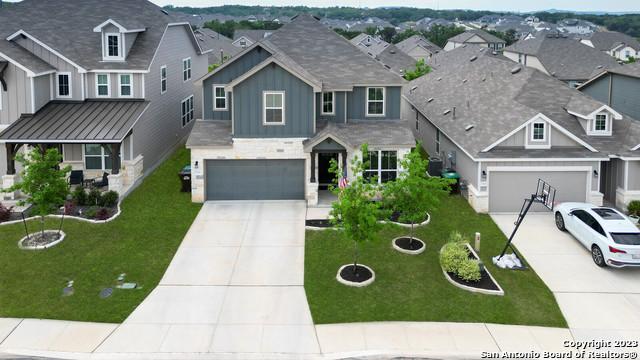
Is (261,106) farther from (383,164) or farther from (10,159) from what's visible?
(10,159)

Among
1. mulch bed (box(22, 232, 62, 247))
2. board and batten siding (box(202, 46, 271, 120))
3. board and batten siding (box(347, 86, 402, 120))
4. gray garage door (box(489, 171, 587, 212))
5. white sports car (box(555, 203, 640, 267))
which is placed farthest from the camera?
board and batten siding (box(347, 86, 402, 120))

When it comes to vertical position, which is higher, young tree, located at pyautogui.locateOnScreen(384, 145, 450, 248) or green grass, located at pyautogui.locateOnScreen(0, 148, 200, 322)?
young tree, located at pyautogui.locateOnScreen(384, 145, 450, 248)

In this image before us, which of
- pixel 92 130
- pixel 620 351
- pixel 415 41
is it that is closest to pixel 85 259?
pixel 92 130

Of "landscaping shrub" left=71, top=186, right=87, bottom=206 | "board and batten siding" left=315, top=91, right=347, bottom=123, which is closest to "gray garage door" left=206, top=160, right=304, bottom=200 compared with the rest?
"board and batten siding" left=315, top=91, right=347, bottom=123

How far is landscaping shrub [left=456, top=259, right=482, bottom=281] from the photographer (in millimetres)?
19859

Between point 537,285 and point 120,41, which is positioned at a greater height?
point 120,41

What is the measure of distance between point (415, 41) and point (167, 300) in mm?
90770

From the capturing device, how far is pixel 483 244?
932 inches

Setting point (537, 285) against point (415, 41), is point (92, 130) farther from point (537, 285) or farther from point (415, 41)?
point (415, 41)

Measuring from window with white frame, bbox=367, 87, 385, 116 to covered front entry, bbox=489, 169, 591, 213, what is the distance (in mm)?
7279

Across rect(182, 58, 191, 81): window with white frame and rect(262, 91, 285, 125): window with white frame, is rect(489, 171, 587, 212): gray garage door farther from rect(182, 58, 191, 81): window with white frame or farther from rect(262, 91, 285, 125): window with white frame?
rect(182, 58, 191, 81): window with white frame

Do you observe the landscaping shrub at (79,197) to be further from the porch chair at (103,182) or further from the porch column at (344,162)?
the porch column at (344,162)

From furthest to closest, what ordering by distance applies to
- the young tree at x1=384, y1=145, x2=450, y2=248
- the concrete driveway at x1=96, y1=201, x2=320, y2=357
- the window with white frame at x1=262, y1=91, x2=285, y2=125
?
the window with white frame at x1=262, y1=91, x2=285, y2=125
the young tree at x1=384, y1=145, x2=450, y2=248
the concrete driveway at x1=96, y1=201, x2=320, y2=357

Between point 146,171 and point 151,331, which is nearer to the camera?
point 151,331
